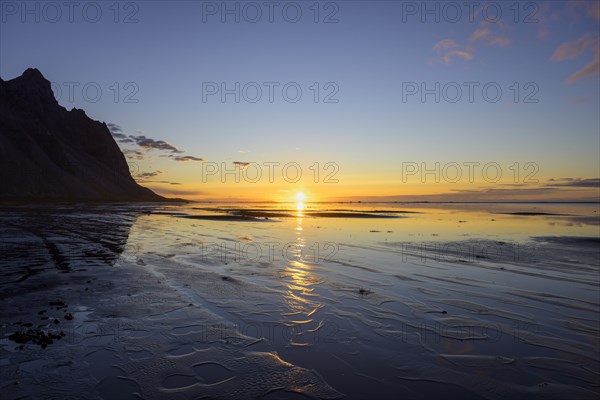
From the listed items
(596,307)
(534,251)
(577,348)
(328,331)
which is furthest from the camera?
(534,251)

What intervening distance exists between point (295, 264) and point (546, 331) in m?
11.0

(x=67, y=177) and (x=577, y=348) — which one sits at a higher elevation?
(x=67, y=177)

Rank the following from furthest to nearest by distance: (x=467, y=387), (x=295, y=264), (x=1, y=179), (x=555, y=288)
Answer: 1. (x=1, y=179)
2. (x=295, y=264)
3. (x=555, y=288)
4. (x=467, y=387)

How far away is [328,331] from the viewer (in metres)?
8.60

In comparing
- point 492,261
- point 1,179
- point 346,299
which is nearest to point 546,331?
point 346,299

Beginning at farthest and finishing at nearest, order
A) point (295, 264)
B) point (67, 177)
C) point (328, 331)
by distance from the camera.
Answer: point (67, 177)
point (295, 264)
point (328, 331)

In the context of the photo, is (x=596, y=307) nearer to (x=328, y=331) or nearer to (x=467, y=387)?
(x=467, y=387)

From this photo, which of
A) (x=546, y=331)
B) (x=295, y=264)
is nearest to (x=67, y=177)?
(x=295, y=264)

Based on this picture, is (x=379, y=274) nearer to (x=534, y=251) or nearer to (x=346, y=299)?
(x=346, y=299)

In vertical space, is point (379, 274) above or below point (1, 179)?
below

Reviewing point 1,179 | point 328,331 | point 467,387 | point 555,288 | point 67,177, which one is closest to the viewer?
point 467,387

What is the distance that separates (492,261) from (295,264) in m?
10.7

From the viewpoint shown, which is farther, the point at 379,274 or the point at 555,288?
the point at 379,274

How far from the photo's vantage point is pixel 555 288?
12953 millimetres
